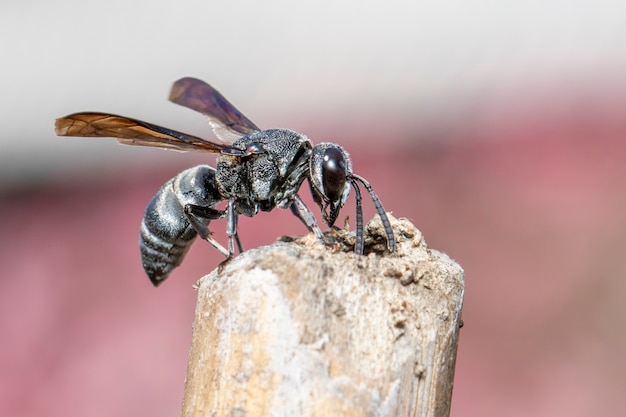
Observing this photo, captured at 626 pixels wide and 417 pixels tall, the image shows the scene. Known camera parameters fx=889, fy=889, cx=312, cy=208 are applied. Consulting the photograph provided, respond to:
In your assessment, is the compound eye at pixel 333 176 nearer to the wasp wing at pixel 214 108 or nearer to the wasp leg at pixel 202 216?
the wasp leg at pixel 202 216

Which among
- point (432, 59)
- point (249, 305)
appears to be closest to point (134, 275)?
point (432, 59)

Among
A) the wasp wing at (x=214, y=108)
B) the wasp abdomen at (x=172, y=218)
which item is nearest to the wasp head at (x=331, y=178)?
the wasp abdomen at (x=172, y=218)

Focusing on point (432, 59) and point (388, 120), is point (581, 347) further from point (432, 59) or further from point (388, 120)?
point (432, 59)

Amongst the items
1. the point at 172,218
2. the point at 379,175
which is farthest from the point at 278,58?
the point at 172,218

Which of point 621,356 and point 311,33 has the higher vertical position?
point 311,33

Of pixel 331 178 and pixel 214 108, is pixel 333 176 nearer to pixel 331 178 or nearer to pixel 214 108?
pixel 331 178

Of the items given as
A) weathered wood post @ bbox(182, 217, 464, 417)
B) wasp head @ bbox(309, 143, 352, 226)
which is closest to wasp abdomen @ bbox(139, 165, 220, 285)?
wasp head @ bbox(309, 143, 352, 226)
